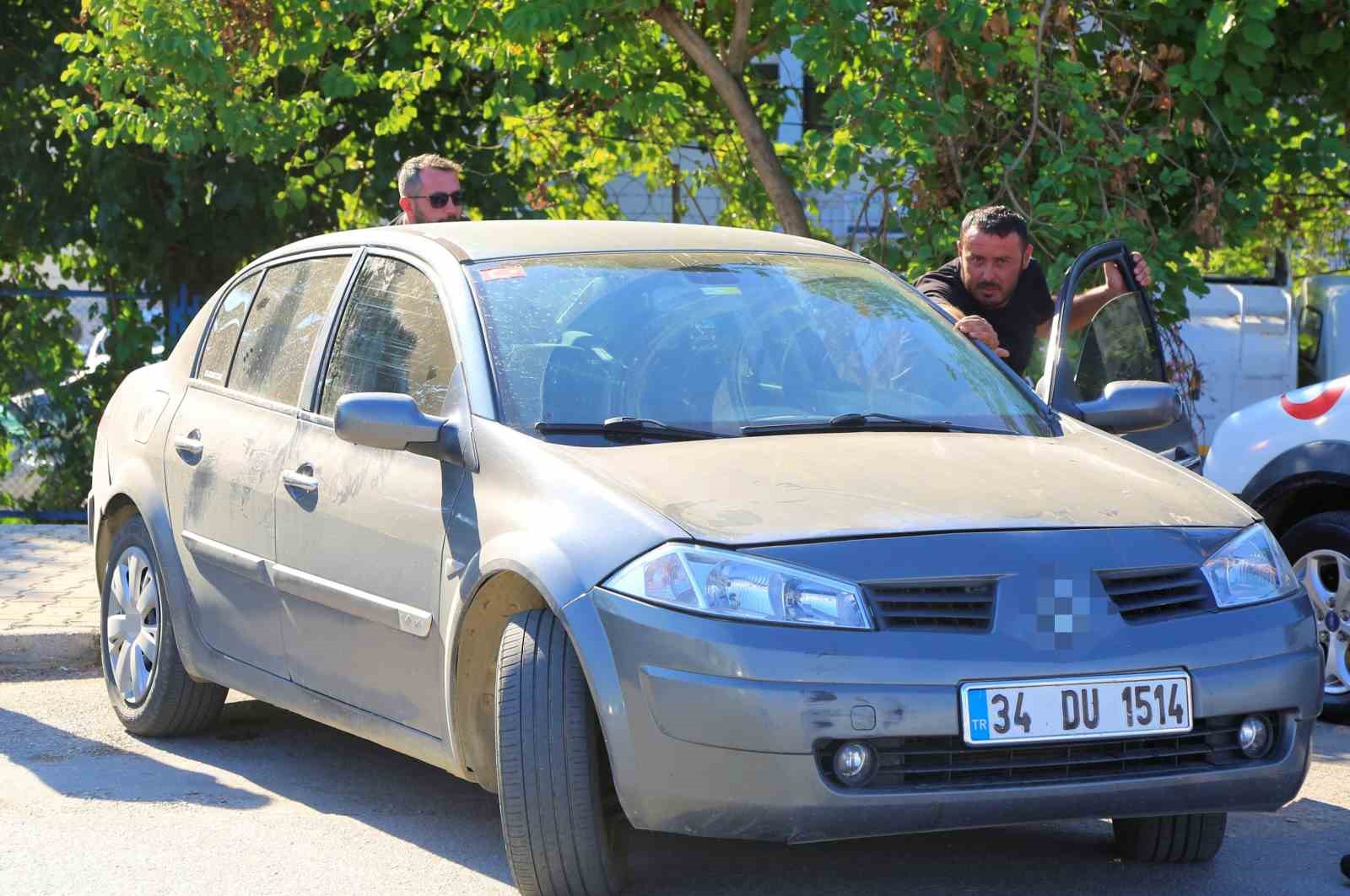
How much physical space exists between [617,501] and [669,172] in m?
9.13

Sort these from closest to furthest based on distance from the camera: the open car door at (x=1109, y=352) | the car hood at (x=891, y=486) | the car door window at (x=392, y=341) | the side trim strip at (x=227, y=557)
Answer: the car hood at (x=891, y=486) → the car door window at (x=392, y=341) → the side trim strip at (x=227, y=557) → the open car door at (x=1109, y=352)

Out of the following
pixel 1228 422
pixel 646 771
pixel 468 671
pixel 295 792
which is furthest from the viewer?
pixel 1228 422

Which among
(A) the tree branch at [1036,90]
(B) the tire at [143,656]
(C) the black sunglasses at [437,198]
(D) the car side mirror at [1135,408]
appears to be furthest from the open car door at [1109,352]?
(C) the black sunglasses at [437,198]

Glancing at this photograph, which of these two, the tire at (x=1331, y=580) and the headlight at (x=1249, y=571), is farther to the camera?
the tire at (x=1331, y=580)

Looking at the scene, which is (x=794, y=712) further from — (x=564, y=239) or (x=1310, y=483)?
(x=1310, y=483)

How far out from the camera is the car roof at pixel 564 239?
5180 millimetres

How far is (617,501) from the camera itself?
4.04 m

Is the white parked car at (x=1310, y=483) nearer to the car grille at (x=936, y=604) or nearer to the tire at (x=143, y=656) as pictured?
the car grille at (x=936, y=604)

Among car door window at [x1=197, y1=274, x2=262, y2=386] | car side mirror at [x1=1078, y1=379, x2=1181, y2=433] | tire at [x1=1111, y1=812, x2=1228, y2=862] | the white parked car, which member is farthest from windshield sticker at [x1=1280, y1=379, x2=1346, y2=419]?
car door window at [x1=197, y1=274, x2=262, y2=386]

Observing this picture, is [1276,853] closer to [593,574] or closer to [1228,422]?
[593,574]

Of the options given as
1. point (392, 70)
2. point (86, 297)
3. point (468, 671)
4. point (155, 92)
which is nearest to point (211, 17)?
point (155, 92)

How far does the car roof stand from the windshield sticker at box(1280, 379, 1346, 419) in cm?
219

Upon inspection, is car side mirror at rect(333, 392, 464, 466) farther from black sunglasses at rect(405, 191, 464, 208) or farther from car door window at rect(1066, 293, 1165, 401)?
black sunglasses at rect(405, 191, 464, 208)

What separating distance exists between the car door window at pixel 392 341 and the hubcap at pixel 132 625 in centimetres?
124
